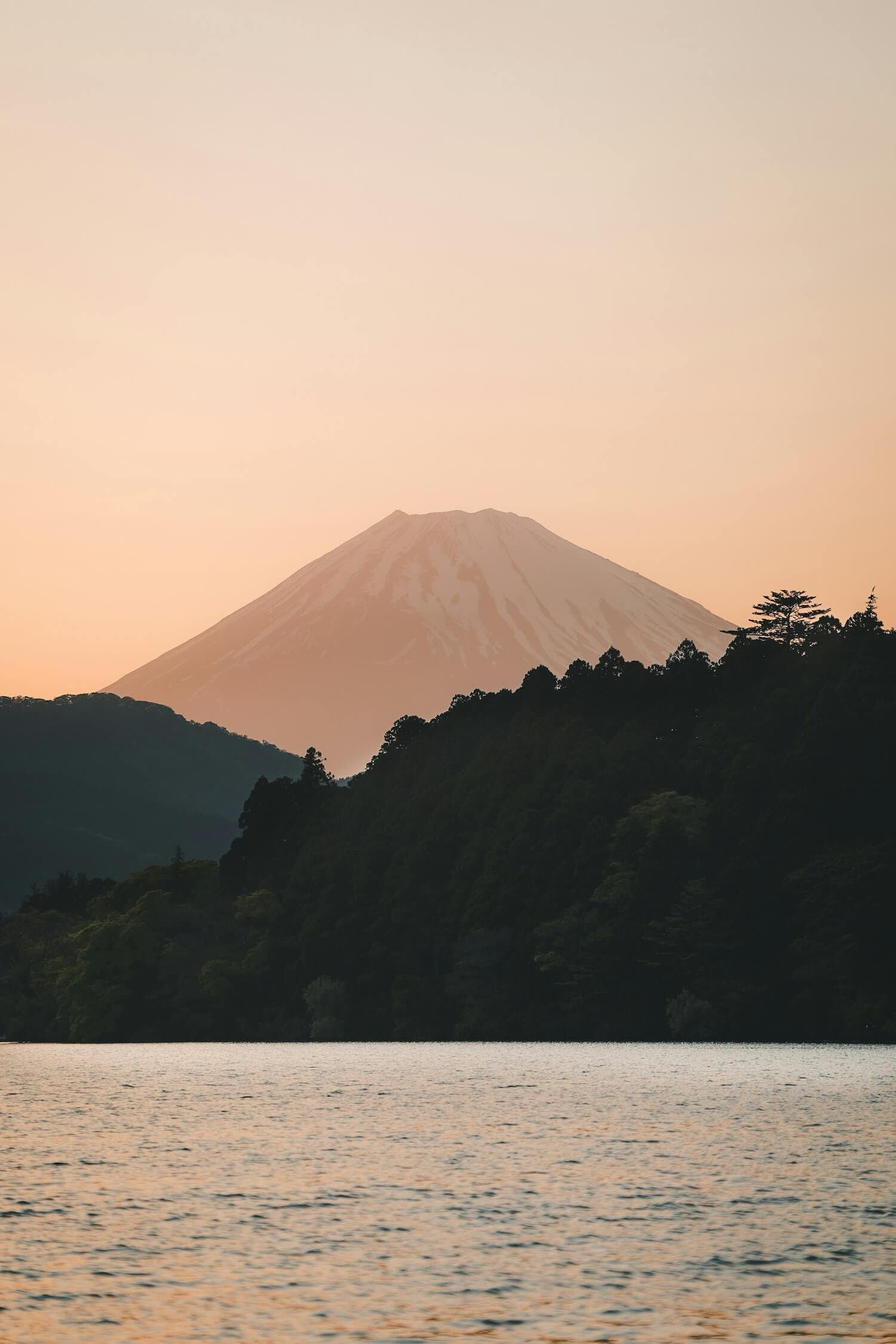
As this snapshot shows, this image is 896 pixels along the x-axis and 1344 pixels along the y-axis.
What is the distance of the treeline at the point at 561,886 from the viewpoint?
122 m

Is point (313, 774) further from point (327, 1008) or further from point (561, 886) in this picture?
point (561, 886)

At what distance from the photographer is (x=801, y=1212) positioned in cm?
3369

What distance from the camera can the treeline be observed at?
122000 millimetres

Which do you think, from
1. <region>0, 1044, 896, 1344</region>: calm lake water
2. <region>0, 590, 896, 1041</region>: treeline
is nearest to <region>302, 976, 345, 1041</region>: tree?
<region>0, 590, 896, 1041</region>: treeline

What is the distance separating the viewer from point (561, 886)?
456 ft

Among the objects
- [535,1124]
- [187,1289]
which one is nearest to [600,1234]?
[187,1289]

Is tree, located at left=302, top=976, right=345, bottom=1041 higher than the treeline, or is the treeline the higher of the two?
the treeline

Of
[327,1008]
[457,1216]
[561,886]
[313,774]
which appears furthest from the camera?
[313,774]

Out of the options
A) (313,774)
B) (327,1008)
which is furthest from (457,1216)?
(313,774)

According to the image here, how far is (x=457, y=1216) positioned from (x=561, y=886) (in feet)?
346

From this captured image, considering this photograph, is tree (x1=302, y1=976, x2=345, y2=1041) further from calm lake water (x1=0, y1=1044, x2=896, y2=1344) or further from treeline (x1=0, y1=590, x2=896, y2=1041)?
calm lake water (x1=0, y1=1044, x2=896, y2=1344)

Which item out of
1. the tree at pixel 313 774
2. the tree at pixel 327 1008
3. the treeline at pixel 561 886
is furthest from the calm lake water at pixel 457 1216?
the tree at pixel 313 774

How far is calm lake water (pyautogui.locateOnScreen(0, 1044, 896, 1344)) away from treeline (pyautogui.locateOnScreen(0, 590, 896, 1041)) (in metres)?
49.0

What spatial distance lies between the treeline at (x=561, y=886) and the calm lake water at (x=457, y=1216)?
4903 cm
